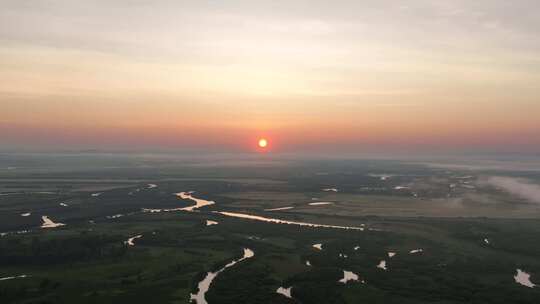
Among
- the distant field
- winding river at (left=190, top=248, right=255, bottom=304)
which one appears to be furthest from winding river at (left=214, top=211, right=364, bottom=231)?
winding river at (left=190, top=248, right=255, bottom=304)

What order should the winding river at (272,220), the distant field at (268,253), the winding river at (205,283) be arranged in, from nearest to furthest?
the winding river at (205,283), the distant field at (268,253), the winding river at (272,220)

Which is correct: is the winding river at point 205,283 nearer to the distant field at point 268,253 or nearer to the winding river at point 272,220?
the distant field at point 268,253

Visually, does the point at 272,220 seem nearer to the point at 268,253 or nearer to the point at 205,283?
the point at 268,253

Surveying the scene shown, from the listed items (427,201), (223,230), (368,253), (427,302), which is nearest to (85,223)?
(223,230)

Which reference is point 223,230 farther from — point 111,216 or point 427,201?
point 427,201

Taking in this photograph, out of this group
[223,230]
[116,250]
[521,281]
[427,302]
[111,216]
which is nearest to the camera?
[427,302]

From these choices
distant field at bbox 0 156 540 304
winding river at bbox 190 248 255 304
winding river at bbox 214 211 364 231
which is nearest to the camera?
winding river at bbox 190 248 255 304

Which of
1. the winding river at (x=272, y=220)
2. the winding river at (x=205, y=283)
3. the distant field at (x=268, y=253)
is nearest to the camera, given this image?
the winding river at (x=205, y=283)

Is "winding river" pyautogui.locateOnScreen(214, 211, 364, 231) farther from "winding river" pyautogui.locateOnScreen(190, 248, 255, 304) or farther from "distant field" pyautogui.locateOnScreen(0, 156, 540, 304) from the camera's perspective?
"winding river" pyautogui.locateOnScreen(190, 248, 255, 304)

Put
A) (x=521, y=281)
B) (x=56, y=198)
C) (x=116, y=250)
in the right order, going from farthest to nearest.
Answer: (x=56, y=198), (x=116, y=250), (x=521, y=281)

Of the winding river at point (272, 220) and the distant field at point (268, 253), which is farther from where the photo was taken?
the winding river at point (272, 220)

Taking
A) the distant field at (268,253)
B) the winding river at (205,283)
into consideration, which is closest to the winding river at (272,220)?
the distant field at (268,253)
